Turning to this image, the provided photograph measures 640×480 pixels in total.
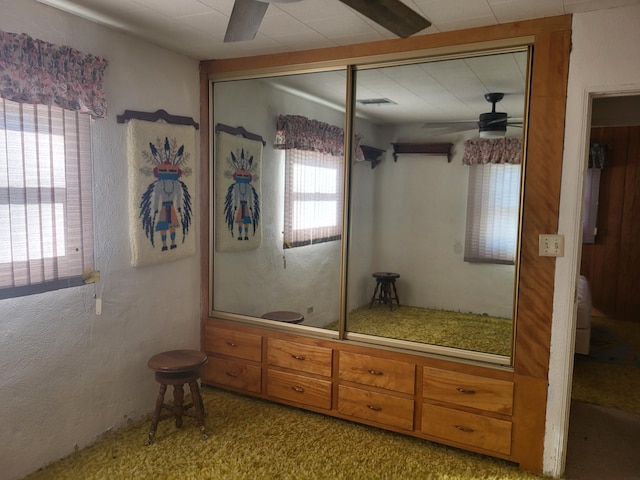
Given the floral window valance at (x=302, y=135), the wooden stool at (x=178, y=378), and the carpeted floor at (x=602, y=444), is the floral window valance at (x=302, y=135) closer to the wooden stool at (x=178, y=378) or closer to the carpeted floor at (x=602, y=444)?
the wooden stool at (x=178, y=378)

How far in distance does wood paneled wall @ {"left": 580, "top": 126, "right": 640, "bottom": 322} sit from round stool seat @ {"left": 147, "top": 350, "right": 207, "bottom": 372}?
526 centimetres

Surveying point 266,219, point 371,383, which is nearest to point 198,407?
point 371,383

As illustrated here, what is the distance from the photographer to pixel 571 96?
90.1 inches

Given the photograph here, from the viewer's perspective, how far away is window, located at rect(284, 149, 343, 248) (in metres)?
3.63

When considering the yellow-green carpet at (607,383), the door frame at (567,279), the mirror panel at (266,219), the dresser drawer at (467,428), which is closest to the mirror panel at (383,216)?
the mirror panel at (266,219)

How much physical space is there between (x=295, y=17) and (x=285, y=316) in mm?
1962

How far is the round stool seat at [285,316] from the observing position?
3313 millimetres

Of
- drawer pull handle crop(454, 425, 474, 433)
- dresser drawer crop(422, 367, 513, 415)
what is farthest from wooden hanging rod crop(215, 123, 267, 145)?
drawer pull handle crop(454, 425, 474, 433)

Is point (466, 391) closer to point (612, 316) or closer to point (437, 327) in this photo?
point (437, 327)

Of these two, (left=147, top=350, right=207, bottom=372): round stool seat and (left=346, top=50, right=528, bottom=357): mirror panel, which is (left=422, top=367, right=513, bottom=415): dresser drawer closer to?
(left=346, top=50, right=528, bottom=357): mirror panel

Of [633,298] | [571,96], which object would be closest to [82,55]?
[571,96]

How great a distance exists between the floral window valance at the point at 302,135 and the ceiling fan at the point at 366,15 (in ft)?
5.53

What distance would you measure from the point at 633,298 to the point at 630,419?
3326mm

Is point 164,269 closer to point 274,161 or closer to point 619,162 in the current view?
point 274,161
